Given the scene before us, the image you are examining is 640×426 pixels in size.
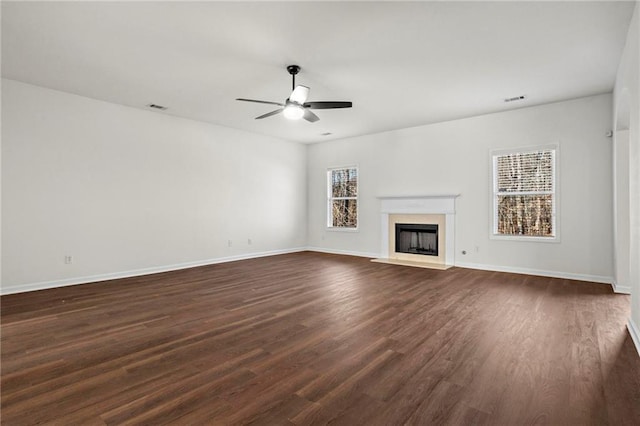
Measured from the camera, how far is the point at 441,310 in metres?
3.57

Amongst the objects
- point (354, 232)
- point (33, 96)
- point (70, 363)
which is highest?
point (33, 96)

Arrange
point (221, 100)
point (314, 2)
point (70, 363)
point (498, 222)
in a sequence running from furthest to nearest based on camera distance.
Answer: point (498, 222) → point (221, 100) → point (314, 2) → point (70, 363)

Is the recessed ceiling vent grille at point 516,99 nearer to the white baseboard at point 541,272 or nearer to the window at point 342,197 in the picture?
the white baseboard at point 541,272

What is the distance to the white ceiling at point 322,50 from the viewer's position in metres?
2.88

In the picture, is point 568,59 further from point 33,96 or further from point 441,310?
point 33,96

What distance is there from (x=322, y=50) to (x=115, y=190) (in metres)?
4.17

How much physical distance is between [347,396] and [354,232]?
6090 millimetres

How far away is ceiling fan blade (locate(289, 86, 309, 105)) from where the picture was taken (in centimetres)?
385

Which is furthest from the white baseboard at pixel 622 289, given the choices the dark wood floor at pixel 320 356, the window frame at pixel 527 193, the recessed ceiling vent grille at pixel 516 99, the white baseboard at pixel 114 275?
the white baseboard at pixel 114 275

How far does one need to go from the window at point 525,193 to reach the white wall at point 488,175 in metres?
0.14

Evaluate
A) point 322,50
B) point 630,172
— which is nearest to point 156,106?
point 322,50

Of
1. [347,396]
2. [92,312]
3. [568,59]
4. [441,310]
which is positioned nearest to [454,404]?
[347,396]

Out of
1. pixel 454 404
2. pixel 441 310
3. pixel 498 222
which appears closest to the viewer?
pixel 454 404

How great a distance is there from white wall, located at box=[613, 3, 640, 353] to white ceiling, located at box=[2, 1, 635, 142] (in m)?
0.34
